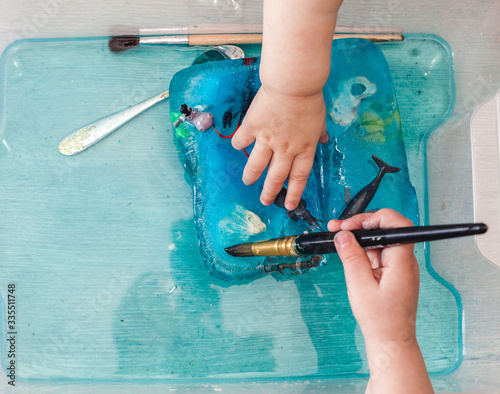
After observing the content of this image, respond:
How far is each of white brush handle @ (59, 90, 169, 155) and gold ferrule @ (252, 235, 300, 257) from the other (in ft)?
1.05

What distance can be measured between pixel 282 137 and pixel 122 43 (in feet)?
1.21

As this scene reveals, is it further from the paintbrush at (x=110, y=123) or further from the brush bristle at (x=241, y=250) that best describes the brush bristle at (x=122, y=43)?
the brush bristle at (x=241, y=250)

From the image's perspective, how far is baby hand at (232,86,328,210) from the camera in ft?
1.76

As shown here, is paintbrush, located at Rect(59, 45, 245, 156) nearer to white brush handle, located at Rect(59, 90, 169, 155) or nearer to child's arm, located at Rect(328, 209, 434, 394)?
white brush handle, located at Rect(59, 90, 169, 155)

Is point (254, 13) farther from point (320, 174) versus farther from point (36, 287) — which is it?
point (36, 287)

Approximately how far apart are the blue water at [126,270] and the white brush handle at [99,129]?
1cm

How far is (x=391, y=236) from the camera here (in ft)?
1.37

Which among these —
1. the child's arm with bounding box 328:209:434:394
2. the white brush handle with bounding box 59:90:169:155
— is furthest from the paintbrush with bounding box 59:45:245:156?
the child's arm with bounding box 328:209:434:394

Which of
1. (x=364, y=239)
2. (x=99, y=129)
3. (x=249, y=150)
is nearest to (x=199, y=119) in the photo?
(x=249, y=150)

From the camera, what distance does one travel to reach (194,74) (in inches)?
25.9

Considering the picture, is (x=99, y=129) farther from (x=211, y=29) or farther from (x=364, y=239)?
(x=364, y=239)

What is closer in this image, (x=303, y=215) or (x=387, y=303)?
(x=387, y=303)

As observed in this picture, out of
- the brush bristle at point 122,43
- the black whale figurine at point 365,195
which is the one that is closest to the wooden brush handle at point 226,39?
the brush bristle at point 122,43

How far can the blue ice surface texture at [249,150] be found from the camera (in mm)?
649
